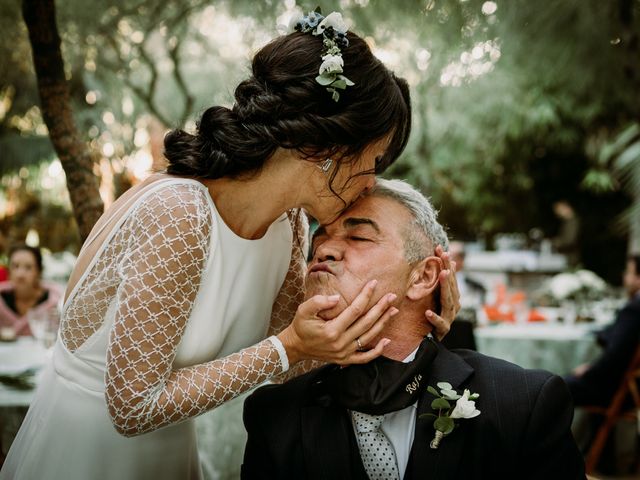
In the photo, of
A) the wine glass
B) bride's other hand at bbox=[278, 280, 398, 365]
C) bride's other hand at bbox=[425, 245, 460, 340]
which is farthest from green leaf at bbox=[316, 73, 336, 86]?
the wine glass

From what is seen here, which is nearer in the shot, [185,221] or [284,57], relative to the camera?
[185,221]

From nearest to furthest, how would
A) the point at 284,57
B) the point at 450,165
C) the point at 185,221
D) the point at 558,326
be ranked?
the point at 185,221 → the point at 284,57 → the point at 558,326 → the point at 450,165

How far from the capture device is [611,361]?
17.1ft

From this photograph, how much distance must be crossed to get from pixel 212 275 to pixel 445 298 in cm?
79

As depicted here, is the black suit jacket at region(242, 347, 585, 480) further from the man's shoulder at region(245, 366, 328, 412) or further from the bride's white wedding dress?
the bride's white wedding dress

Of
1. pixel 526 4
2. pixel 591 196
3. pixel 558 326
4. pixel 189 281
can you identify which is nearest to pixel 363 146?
pixel 189 281

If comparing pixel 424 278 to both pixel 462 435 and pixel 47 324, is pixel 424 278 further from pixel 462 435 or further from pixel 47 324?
pixel 47 324

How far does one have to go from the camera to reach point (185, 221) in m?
1.75

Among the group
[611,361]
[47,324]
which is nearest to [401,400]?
[47,324]

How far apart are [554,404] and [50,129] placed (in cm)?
208

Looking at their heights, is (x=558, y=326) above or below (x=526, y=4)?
below

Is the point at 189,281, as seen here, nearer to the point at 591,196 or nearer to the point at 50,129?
the point at 50,129

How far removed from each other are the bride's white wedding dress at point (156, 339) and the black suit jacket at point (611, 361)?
3761mm

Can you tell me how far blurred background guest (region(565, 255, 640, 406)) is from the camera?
16.8 feet
